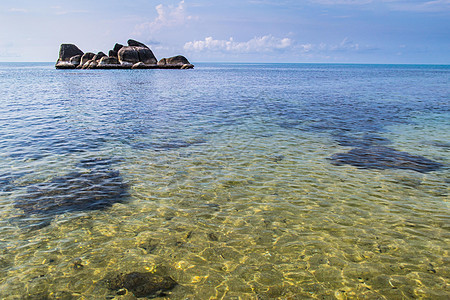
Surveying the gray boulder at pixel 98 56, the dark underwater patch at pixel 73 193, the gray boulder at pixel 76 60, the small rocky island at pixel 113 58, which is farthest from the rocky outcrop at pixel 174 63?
the dark underwater patch at pixel 73 193

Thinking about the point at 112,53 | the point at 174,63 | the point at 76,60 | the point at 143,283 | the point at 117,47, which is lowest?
the point at 143,283

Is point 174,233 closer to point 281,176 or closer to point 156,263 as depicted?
point 156,263

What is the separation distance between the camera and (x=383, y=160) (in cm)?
1269

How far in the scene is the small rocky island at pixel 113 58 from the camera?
13062cm

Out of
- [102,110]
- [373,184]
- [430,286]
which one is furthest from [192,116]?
[430,286]

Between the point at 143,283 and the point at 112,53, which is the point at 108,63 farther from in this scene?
the point at 143,283

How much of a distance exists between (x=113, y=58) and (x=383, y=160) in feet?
453

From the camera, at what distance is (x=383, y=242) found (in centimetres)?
675

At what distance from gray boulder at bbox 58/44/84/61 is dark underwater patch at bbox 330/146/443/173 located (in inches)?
6059

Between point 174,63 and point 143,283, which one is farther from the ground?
point 174,63

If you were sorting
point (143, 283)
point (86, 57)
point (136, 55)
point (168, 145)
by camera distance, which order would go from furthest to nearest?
point (136, 55)
point (86, 57)
point (168, 145)
point (143, 283)

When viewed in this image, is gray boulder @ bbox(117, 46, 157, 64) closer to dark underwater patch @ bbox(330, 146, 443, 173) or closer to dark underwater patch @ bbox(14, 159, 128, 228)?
dark underwater patch @ bbox(14, 159, 128, 228)

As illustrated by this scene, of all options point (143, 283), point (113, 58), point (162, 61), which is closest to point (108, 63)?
point (113, 58)

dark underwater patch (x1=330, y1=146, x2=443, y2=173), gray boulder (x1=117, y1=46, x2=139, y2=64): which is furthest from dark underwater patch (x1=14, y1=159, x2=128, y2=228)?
gray boulder (x1=117, y1=46, x2=139, y2=64)
